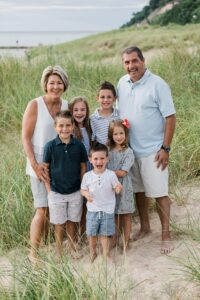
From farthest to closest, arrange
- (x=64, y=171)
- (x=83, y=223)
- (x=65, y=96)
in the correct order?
1. (x=65, y=96)
2. (x=83, y=223)
3. (x=64, y=171)

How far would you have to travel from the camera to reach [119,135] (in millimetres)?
4129

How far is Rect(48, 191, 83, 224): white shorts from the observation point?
13.7ft

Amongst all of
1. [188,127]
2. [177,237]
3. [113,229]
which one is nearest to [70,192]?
[113,229]

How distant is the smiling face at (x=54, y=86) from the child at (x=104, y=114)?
1.08ft

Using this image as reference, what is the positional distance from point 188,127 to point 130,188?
189 centimetres

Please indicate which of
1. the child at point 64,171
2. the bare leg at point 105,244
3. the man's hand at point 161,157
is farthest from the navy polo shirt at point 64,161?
the man's hand at point 161,157

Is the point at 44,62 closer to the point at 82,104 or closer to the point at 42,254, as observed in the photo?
the point at 82,104

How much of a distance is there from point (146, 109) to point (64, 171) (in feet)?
2.63

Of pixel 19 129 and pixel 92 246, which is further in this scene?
pixel 19 129

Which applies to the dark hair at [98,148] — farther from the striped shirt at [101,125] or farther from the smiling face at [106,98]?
the smiling face at [106,98]

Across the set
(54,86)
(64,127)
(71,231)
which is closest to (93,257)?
(71,231)

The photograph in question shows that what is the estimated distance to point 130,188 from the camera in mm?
4305

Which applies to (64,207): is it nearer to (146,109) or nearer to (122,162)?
(122,162)

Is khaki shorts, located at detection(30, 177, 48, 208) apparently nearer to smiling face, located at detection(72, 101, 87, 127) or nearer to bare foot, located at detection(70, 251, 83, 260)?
bare foot, located at detection(70, 251, 83, 260)
